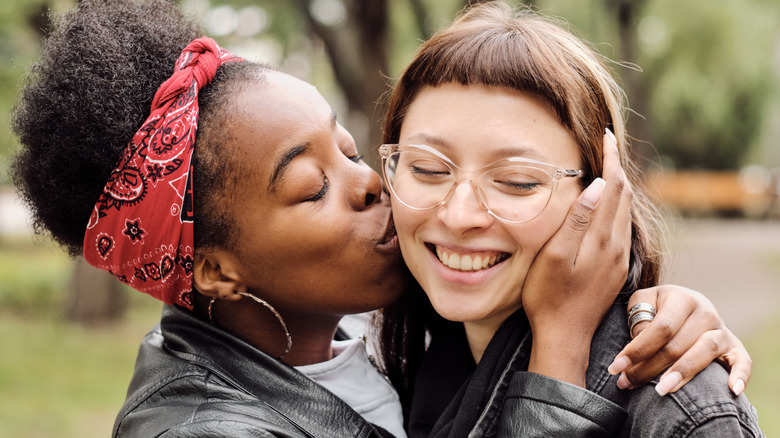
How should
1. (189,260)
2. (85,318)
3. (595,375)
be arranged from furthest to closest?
(85,318) → (189,260) → (595,375)

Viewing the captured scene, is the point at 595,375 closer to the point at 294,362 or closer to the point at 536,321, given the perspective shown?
the point at 536,321

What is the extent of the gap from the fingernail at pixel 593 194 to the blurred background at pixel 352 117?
555mm

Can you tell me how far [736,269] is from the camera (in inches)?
570

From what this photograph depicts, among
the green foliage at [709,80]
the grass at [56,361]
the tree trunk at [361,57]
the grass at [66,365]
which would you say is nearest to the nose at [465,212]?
the grass at [56,361]

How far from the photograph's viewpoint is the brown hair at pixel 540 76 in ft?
6.89

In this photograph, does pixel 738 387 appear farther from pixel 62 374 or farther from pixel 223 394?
pixel 62 374

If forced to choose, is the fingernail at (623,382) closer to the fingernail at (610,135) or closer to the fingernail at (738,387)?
the fingernail at (738,387)

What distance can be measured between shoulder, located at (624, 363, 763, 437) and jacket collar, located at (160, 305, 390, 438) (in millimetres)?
872

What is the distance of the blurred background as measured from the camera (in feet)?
21.8

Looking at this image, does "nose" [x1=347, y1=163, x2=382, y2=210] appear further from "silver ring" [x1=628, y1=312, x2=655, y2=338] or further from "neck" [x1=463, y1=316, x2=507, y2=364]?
"silver ring" [x1=628, y1=312, x2=655, y2=338]

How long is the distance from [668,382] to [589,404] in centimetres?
21

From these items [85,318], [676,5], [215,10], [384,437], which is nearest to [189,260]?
[384,437]

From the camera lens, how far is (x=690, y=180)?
24812 millimetres

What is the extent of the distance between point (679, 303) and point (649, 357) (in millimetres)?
198
